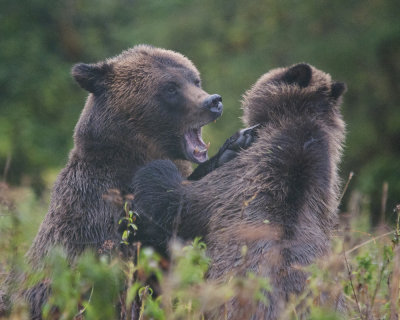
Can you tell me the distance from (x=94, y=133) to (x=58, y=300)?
2350 millimetres

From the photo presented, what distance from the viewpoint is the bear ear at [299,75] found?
484 cm

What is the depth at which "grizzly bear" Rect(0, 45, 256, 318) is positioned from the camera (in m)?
4.73

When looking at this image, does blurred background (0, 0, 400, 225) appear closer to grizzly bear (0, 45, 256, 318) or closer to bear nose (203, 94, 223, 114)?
grizzly bear (0, 45, 256, 318)

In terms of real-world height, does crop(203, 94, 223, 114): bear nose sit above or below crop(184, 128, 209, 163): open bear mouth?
above

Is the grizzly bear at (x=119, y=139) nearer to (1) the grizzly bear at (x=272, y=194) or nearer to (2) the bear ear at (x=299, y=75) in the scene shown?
(1) the grizzly bear at (x=272, y=194)

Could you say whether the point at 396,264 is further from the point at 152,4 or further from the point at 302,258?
the point at 152,4

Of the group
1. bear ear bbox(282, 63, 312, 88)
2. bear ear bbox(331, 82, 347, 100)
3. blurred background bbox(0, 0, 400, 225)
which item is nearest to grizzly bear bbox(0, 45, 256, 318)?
bear ear bbox(282, 63, 312, 88)

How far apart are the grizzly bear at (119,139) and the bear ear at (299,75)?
61cm

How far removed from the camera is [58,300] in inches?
115

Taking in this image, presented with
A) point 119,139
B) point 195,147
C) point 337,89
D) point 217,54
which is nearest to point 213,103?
point 195,147

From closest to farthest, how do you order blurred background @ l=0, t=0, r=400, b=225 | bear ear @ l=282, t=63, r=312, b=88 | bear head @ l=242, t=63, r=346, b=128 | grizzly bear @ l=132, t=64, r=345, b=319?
grizzly bear @ l=132, t=64, r=345, b=319
bear head @ l=242, t=63, r=346, b=128
bear ear @ l=282, t=63, r=312, b=88
blurred background @ l=0, t=0, r=400, b=225

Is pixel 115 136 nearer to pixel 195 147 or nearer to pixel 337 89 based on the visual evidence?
pixel 195 147

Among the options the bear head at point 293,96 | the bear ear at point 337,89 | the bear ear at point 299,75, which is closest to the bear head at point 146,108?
the bear head at point 293,96

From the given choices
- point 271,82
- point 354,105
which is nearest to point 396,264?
point 271,82
